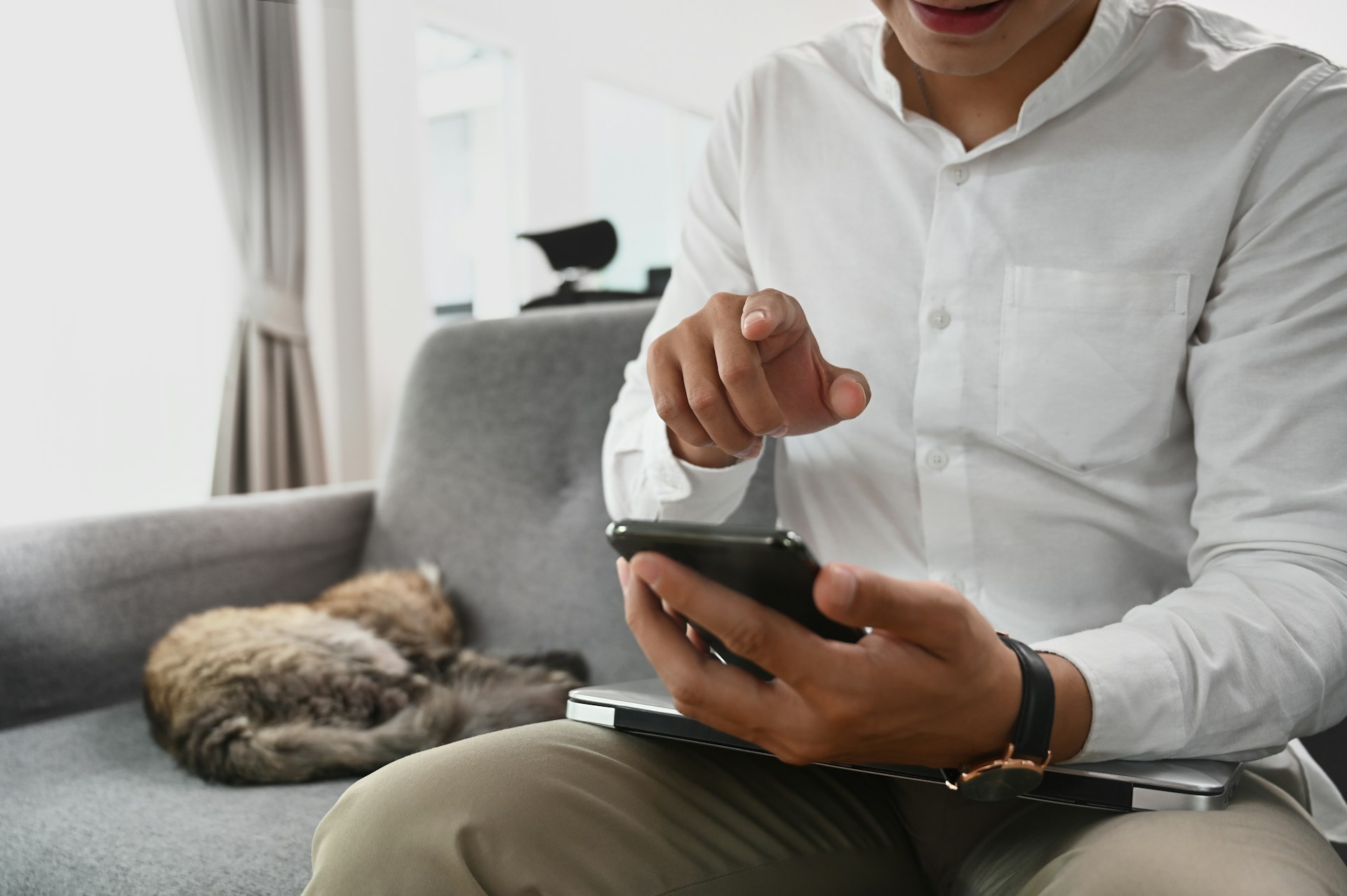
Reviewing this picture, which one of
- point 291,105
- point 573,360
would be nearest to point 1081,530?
point 573,360

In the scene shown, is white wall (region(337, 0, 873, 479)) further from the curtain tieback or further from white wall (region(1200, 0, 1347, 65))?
white wall (region(1200, 0, 1347, 65))

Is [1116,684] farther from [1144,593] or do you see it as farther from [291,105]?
[291,105]

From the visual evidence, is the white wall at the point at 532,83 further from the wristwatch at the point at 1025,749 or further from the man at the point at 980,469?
the wristwatch at the point at 1025,749

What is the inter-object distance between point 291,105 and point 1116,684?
326 cm

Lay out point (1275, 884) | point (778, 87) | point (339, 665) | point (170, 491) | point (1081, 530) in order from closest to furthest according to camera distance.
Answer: point (1275, 884), point (1081, 530), point (778, 87), point (339, 665), point (170, 491)

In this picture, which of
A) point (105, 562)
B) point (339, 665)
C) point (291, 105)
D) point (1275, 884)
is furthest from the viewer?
point (291, 105)

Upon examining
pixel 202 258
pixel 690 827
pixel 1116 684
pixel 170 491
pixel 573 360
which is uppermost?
pixel 202 258

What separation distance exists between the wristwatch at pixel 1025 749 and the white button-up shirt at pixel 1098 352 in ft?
0.22

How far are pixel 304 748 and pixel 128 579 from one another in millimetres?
507

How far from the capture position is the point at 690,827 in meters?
0.66

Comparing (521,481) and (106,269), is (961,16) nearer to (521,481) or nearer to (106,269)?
(521,481)

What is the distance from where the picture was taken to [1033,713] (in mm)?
574

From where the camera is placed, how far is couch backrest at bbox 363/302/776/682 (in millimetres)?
1374

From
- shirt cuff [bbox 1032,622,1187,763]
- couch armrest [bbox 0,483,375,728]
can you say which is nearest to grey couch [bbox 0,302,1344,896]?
couch armrest [bbox 0,483,375,728]
